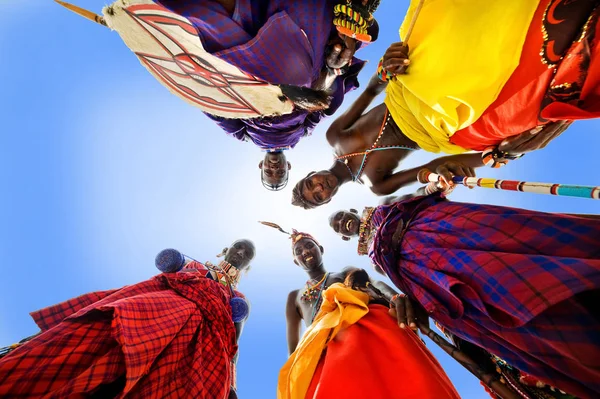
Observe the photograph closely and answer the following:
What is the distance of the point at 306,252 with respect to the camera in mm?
2654

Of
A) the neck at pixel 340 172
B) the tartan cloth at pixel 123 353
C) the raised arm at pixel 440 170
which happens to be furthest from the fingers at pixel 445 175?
→ the tartan cloth at pixel 123 353

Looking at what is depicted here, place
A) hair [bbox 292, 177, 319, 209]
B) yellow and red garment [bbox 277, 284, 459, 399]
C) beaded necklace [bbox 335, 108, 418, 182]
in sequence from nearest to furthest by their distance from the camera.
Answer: yellow and red garment [bbox 277, 284, 459, 399] < beaded necklace [bbox 335, 108, 418, 182] < hair [bbox 292, 177, 319, 209]

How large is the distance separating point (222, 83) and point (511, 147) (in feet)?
4.58

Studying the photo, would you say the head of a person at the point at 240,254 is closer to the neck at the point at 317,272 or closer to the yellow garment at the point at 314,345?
the neck at the point at 317,272

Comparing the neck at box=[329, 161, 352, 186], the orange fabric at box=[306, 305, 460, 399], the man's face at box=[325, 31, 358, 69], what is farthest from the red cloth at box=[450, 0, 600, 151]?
the neck at box=[329, 161, 352, 186]

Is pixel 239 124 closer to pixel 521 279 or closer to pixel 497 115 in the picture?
pixel 497 115

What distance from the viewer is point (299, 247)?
270 cm

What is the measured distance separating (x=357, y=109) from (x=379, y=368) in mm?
1659

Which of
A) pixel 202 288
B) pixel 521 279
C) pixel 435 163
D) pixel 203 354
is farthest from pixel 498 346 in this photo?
pixel 202 288

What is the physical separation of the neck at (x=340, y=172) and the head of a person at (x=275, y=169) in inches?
19.5

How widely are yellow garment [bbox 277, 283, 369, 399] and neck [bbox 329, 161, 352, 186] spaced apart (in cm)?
113

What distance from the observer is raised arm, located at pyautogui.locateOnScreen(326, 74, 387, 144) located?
1932mm

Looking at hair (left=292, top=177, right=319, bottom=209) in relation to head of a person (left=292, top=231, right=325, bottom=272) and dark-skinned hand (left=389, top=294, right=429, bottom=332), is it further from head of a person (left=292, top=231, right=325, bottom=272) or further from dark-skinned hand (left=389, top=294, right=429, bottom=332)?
dark-skinned hand (left=389, top=294, right=429, bottom=332)

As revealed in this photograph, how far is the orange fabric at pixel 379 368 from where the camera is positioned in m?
0.90
